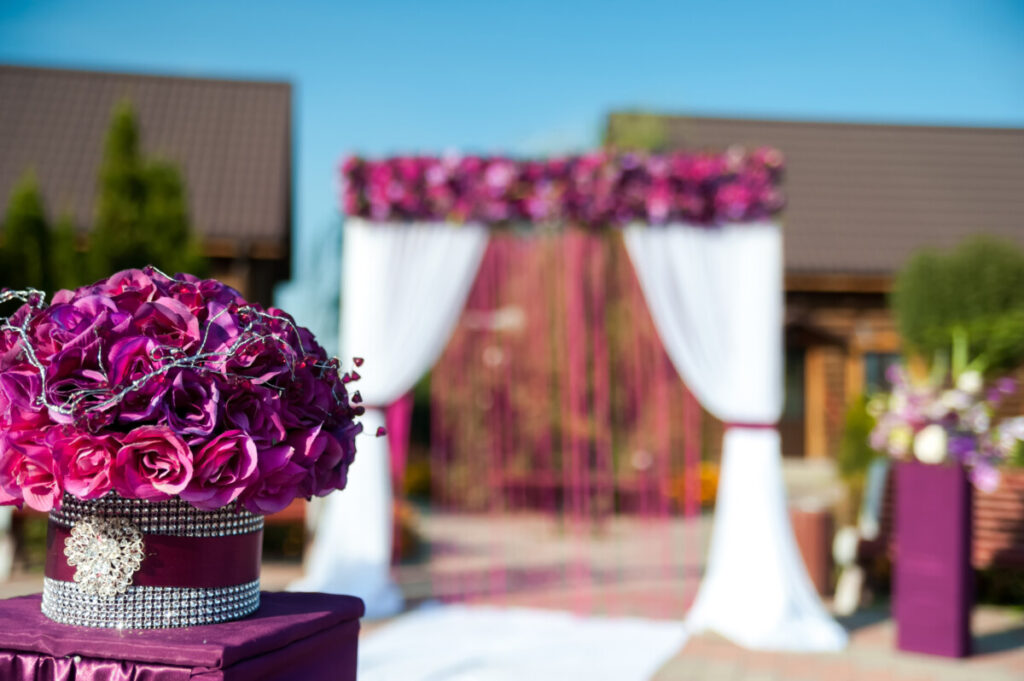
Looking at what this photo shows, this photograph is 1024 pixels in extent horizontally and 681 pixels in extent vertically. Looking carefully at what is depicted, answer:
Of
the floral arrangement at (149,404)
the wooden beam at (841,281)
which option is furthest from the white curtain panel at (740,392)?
the wooden beam at (841,281)

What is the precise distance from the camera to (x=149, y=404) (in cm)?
147

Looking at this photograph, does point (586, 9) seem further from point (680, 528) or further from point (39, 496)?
point (39, 496)

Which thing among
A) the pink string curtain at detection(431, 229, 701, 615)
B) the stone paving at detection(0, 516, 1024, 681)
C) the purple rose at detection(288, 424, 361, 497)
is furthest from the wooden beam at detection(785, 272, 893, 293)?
the purple rose at detection(288, 424, 361, 497)

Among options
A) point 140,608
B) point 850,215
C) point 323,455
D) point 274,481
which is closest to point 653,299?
point 323,455

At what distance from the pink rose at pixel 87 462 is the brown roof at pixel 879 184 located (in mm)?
12342

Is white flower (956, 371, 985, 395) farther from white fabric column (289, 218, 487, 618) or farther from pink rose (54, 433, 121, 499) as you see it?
pink rose (54, 433, 121, 499)

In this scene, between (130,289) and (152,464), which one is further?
(130,289)

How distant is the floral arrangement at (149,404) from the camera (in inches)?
57.4

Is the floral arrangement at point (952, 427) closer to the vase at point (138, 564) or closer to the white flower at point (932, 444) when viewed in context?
the white flower at point (932, 444)

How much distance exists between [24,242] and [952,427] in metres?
6.74

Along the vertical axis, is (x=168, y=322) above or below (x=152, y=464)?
above

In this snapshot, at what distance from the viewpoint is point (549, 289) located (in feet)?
25.6

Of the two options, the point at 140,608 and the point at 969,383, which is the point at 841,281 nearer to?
the point at 969,383

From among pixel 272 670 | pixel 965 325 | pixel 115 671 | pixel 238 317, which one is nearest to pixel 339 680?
pixel 272 670
